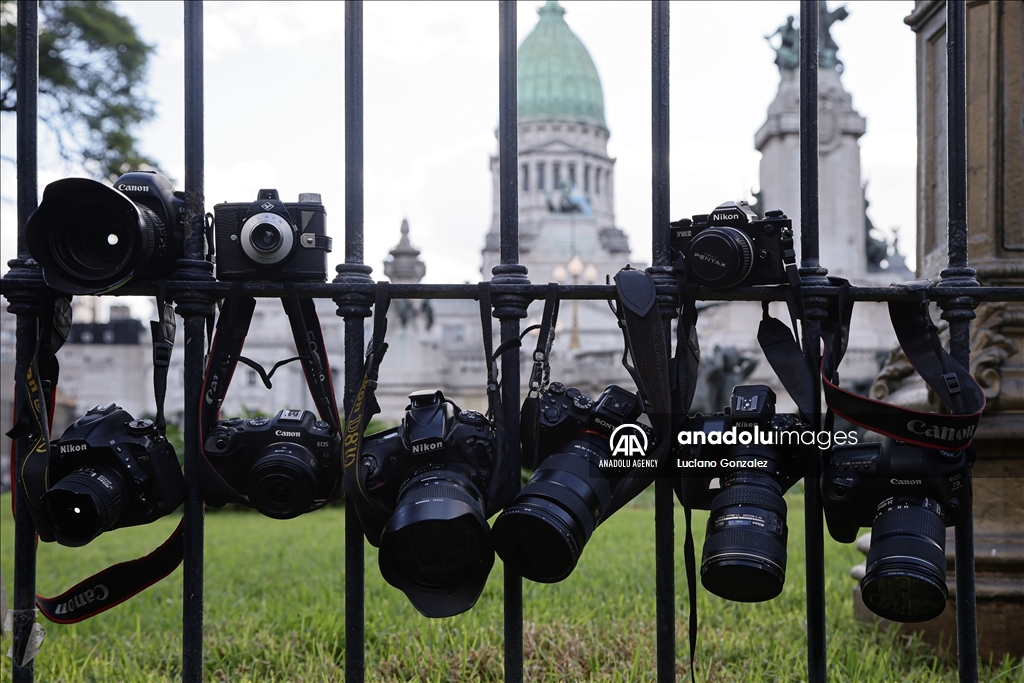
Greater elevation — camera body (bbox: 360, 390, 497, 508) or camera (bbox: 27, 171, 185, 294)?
camera (bbox: 27, 171, 185, 294)

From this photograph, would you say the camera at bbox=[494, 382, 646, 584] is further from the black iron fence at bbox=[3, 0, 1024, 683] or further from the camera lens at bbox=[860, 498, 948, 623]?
the camera lens at bbox=[860, 498, 948, 623]

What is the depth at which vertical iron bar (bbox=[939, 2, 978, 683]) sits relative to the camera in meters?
2.60

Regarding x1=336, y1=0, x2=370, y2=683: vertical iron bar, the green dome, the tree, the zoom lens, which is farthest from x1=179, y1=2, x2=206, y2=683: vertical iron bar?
the green dome

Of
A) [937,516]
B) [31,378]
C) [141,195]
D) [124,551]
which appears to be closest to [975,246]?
[937,516]

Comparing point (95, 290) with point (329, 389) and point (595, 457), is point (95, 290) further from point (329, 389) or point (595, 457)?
point (595, 457)

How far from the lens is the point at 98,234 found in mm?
2537

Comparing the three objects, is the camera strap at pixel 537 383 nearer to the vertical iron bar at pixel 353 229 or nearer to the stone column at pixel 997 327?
the vertical iron bar at pixel 353 229

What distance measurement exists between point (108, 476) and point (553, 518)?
118 cm

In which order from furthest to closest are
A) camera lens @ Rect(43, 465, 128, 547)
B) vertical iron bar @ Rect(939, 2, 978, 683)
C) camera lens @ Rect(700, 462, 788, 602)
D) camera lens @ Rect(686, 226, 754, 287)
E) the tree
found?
the tree < vertical iron bar @ Rect(939, 2, 978, 683) < camera lens @ Rect(686, 226, 754, 287) < camera lens @ Rect(43, 465, 128, 547) < camera lens @ Rect(700, 462, 788, 602)

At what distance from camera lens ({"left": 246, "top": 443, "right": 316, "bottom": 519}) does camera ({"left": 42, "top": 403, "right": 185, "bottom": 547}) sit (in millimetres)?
259

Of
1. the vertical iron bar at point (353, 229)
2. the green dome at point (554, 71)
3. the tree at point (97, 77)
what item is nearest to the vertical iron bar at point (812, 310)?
the vertical iron bar at point (353, 229)

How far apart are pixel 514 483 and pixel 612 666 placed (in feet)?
3.53

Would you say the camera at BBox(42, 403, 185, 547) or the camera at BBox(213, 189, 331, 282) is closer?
the camera at BBox(42, 403, 185, 547)

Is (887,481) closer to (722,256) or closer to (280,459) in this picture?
(722,256)
